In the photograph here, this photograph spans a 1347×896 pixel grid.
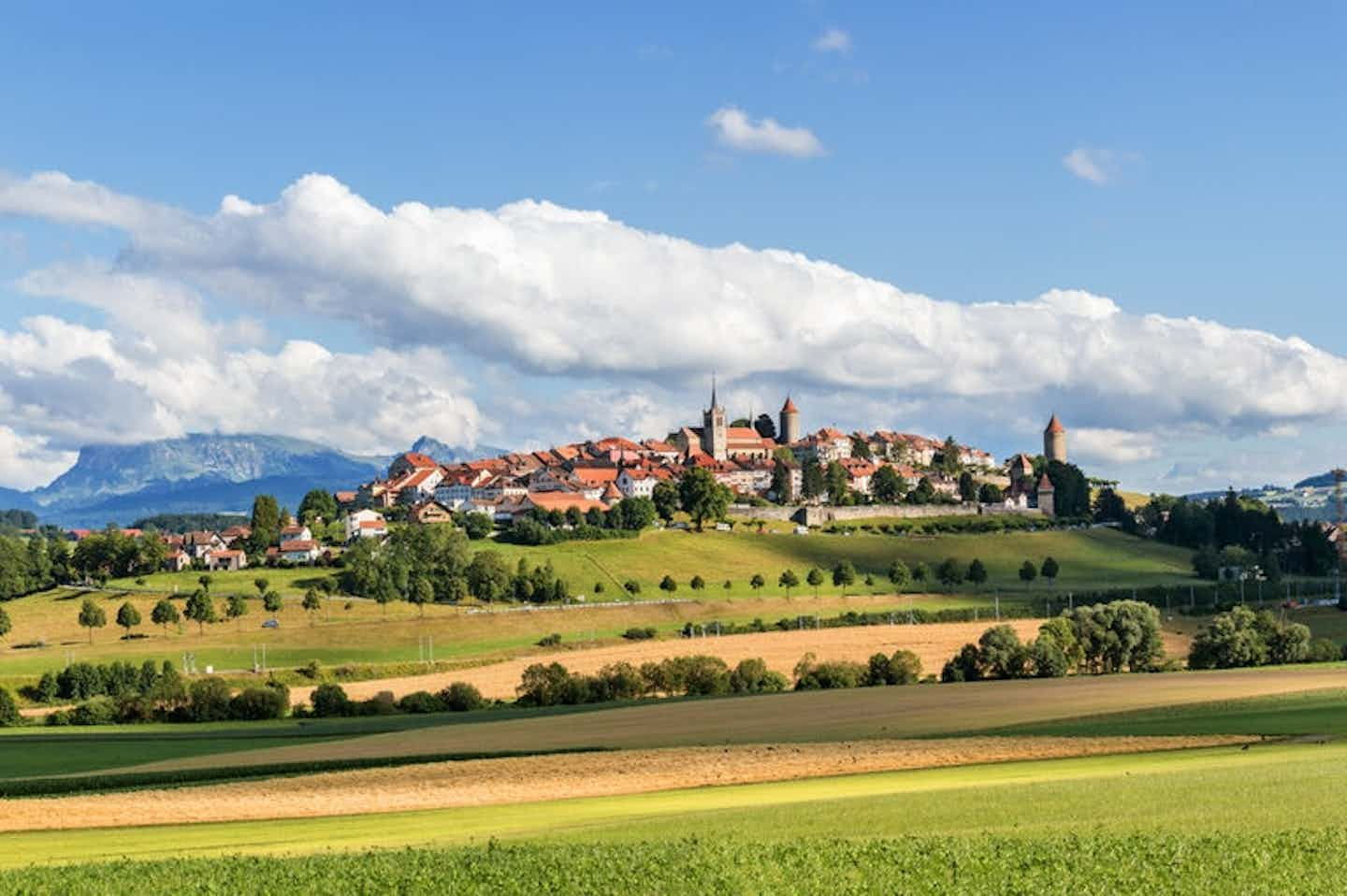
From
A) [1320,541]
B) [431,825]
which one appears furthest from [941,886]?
[1320,541]

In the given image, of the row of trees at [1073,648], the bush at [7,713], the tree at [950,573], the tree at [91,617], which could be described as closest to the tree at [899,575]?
the tree at [950,573]

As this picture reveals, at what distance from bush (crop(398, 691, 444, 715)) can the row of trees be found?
3215cm

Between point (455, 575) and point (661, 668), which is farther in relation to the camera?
point (455, 575)

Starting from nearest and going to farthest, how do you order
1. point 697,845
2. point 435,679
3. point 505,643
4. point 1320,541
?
point 697,845 < point 435,679 < point 505,643 < point 1320,541

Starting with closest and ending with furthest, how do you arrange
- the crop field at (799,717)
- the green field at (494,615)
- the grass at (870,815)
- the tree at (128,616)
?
1. the grass at (870,815)
2. the crop field at (799,717)
3. the green field at (494,615)
4. the tree at (128,616)

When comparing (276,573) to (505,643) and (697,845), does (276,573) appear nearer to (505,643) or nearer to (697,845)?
(505,643)

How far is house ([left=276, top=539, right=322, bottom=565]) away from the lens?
7485 inches

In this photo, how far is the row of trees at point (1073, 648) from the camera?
328 feet

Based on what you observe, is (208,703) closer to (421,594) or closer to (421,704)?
(421,704)

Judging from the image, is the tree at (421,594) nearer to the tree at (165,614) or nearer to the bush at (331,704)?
the tree at (165,614)

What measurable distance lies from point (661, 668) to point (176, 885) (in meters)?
73.7

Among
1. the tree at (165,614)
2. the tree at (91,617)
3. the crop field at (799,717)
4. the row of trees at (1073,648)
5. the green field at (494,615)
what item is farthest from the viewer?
the tree at (165,614)

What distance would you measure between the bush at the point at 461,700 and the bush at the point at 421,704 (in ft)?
1.18

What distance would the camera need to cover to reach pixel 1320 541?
655 feet
